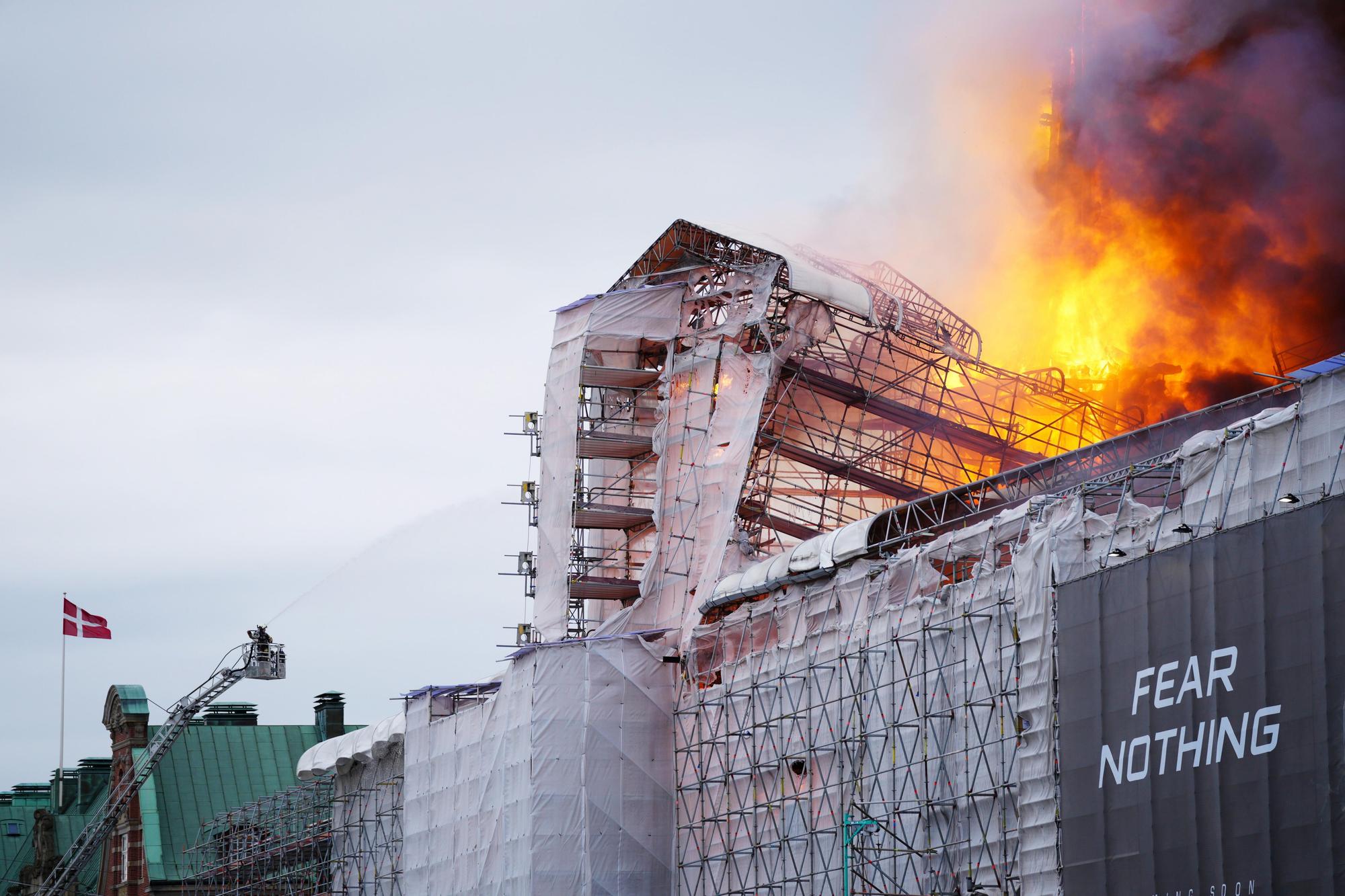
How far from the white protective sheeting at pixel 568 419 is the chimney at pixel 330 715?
3186 cm

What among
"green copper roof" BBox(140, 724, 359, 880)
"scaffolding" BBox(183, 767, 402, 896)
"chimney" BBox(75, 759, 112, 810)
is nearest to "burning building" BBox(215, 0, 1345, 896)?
"scaffolding" BBox(183, 767, 402, 896)

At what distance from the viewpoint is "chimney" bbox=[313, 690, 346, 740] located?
92938 mm

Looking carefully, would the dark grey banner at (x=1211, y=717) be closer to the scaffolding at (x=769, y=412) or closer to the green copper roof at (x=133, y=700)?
the scaffolding at (x=769, y=412)

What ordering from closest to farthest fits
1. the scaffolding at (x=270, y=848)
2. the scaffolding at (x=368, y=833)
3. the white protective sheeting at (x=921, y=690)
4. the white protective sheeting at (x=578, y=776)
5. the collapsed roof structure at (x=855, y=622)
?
the collapsed roof structure at (x=855, y=622), the white protective sheeting at (x=921, y=690), the white protective sheeting at (x=578, y=776), the scaffolding at (x=368, y=833), the scaffolding at (x=270, y=848)

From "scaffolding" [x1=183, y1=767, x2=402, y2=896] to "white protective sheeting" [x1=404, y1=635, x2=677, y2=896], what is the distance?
33.3 feet

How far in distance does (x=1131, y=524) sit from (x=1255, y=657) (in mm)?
6295

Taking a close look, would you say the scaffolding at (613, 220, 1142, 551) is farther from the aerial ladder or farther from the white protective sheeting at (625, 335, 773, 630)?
the aerial ladder

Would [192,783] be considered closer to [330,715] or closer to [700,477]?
[330,715]

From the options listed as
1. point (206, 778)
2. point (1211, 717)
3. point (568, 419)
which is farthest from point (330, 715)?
point (1211, 717)

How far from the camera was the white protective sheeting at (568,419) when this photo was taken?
63875 millimetres

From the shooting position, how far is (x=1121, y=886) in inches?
1478

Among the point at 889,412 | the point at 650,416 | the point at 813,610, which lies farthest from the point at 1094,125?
the point at 813,610

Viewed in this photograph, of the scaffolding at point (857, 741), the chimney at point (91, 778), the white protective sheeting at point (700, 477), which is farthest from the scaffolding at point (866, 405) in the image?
the chimney at point (91, 778)

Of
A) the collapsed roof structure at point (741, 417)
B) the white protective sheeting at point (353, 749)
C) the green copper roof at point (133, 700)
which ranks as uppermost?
the collapsed roof structure at point (741, 417)
